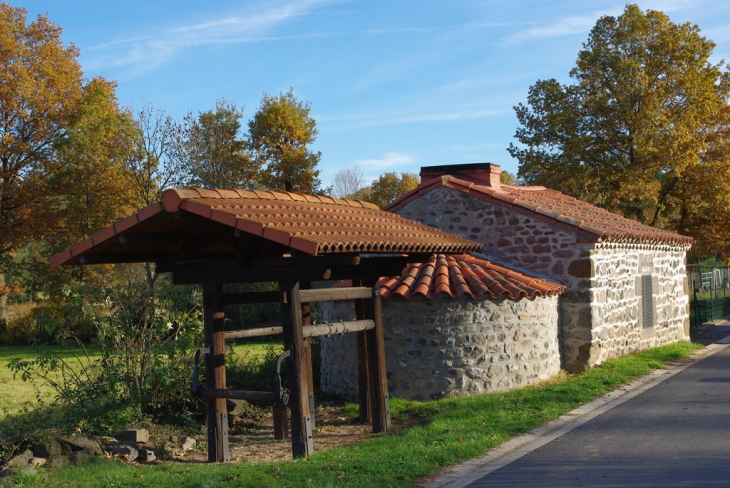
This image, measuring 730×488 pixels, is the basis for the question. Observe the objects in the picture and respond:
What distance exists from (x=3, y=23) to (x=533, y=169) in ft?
65.0

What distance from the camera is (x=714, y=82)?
76.9 ft

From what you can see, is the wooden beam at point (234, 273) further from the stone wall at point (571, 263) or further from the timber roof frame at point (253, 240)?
the stone wall at point (571, 263)

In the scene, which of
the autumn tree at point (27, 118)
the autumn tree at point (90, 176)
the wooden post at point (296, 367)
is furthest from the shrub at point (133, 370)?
the autumn tree at point (27, 118)

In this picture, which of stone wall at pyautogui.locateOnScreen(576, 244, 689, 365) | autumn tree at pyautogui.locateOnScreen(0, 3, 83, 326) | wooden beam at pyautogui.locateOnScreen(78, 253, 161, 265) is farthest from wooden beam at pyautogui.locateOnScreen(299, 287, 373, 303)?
autumn tree at pyautogui.locateOnScreen(0, 3, 83, 326)

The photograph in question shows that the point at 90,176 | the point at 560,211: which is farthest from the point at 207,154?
the point at 560,211

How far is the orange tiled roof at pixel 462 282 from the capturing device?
1168 centimetres

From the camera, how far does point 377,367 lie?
9.36 m

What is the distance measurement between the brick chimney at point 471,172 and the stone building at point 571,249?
2 centimetres

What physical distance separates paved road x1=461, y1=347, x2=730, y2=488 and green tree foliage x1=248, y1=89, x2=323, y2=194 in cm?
2394

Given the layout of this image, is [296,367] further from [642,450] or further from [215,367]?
[642,450]

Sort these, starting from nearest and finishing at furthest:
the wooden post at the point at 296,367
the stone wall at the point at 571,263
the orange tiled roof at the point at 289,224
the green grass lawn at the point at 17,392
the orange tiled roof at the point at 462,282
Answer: the orange tiled roof at the point at 289,224 → the wooden post at the point at 296,367 → the orange tiled roof at the point at 462,282 → the green grass lawn at the point at 17,392 → the stone wall at the point at 571,263

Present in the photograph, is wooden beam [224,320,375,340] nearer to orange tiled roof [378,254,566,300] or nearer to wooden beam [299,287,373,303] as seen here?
wooden beam [299,287,373,303]

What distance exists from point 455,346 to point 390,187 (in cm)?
3173

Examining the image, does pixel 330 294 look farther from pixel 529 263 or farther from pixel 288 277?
pixel 529 263
